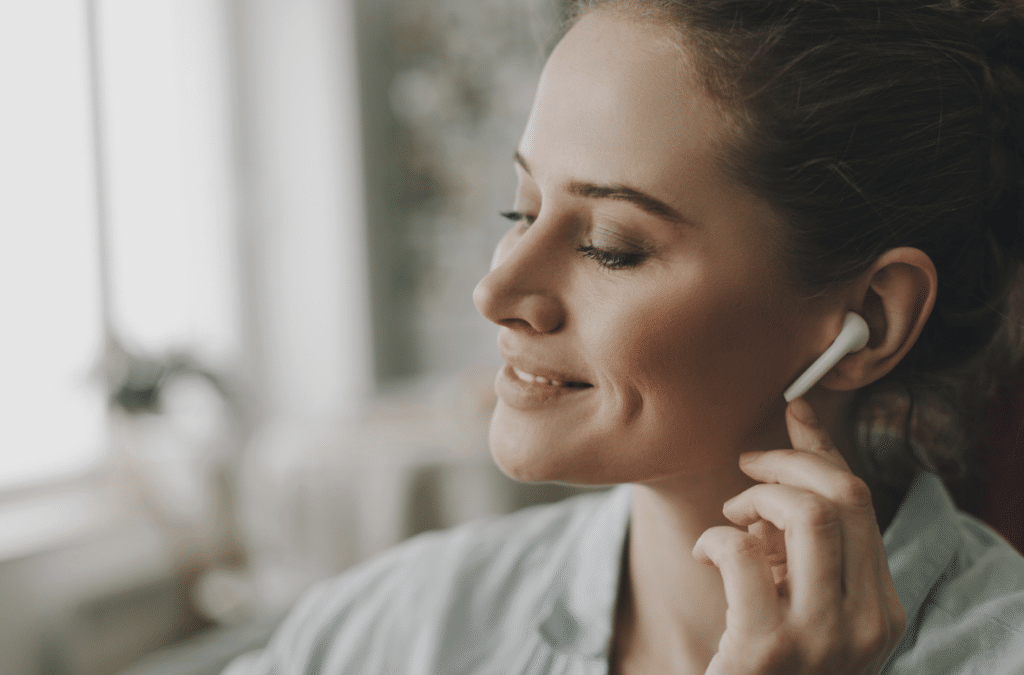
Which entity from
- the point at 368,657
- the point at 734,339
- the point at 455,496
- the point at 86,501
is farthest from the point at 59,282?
the point at 734,339

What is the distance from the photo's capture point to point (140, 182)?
302 cm

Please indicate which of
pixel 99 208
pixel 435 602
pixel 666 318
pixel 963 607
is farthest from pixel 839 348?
pixel 99 208

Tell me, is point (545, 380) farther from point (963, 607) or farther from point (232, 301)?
point (232, 301)

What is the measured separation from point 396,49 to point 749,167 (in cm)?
311

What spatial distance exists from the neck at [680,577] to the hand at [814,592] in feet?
0.42

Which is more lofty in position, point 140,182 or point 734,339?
point 140,182

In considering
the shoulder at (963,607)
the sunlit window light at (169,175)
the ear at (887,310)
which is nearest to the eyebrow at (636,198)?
the ear at (887,310)

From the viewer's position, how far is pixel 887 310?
2.75 feet

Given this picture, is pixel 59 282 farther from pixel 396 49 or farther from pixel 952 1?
pixel 952 1

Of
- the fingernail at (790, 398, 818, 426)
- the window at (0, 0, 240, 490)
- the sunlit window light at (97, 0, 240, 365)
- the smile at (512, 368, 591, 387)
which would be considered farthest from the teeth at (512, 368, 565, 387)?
the sunlit window light at (97, 0, 240, 365)

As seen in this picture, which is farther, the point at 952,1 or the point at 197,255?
the point at 197,255

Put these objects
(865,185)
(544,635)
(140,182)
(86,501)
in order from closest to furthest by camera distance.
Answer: (865,185), (544,635), (86,501), (140,182)

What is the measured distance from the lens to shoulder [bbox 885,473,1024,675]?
75 cm

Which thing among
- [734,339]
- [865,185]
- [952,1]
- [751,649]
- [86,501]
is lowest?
[86,501]
